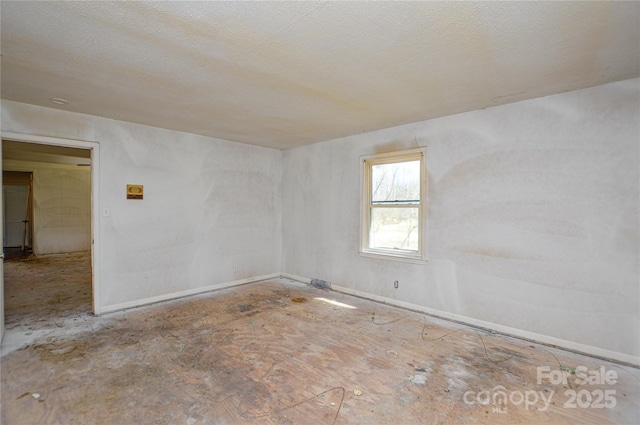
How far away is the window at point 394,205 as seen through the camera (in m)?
4.08

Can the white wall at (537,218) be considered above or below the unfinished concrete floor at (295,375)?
above

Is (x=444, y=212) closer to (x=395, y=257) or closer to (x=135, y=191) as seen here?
(x=395, y=257)

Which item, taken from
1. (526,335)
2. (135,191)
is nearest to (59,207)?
(135,191)

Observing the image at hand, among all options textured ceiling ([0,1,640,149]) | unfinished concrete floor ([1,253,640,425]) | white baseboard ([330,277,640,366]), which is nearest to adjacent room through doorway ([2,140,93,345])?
unfinished concrete floor ([1,253,640,425])

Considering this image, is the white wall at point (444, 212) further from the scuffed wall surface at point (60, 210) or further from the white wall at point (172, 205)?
the scuffed wall surface at point (60, 210)

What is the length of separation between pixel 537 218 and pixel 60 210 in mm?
10953

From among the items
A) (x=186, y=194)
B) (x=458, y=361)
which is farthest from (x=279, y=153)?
(x=458, y=361)

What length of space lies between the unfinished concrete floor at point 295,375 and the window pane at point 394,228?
1.09 metres

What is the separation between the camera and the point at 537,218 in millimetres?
3117

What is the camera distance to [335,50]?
2.18 meters

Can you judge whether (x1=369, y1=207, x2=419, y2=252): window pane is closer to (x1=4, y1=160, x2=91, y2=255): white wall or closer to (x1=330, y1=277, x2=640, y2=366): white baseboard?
(x1=330, y1=277, x2=640, y2=366): white baseboard

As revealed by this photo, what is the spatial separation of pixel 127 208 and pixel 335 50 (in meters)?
3.59

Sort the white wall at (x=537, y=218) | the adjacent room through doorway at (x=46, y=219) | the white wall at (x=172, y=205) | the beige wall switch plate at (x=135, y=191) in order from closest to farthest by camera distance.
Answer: the white wall at (x=537, y=218)
the white wall at (x=172, y=205)
the beige wall switch plate at (x=135, y=191)
the adjacent room through doorway at (x=46, y=219)

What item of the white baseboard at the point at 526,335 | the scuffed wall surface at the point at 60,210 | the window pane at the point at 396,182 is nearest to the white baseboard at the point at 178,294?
the white baseboard at the point at 526,335
